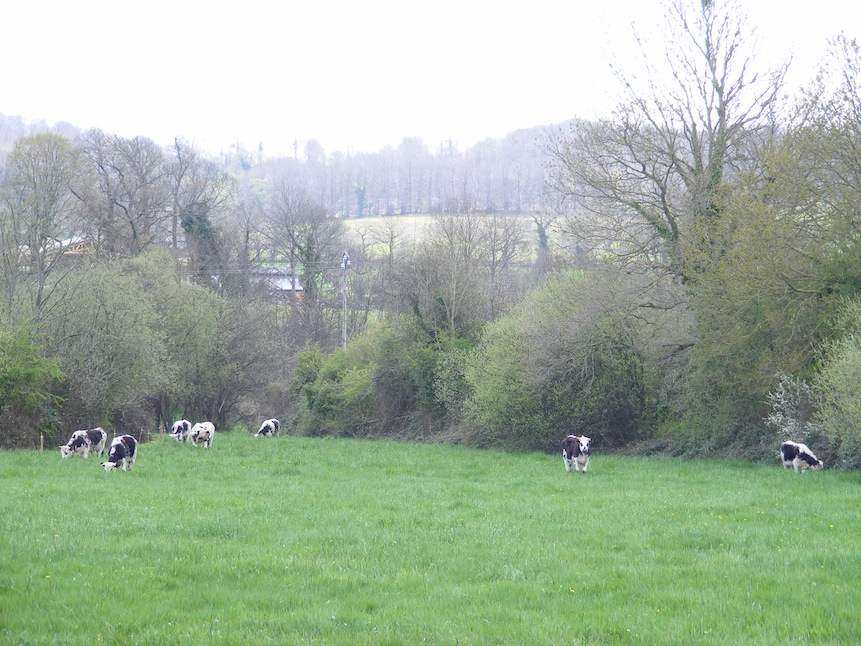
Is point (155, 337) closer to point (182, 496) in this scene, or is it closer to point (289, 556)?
point (182, 496)

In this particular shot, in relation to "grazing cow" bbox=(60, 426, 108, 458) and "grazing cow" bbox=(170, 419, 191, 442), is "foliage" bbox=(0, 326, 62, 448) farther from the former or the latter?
"grazing cow" bbox=(170, 419, 191, 442)

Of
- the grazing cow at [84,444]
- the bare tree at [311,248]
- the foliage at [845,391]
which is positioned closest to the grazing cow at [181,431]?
the grazing cow at [84,444]

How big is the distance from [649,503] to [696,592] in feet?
23.3

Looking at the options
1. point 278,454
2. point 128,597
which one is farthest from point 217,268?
point 128,597

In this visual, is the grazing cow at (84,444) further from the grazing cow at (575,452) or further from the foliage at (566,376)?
the grazing cow at (575,452)

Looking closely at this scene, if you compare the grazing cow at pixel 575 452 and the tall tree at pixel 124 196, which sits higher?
the tall tree at pixel 124 196

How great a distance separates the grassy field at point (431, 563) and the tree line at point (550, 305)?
6.38m

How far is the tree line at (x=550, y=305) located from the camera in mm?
22828

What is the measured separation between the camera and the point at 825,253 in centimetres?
2256

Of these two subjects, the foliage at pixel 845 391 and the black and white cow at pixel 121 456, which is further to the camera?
the black and white cow at pixel 121 456

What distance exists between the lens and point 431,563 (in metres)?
10.3

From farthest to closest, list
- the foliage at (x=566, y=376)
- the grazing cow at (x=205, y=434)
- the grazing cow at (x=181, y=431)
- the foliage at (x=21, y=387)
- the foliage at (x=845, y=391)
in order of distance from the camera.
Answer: the grazing cow at (x=181, y=431), the grazing cow at (x=205, y=434), the foliage at (x=566, y=376), the foliage at (x=21, y=387), the foliage at (x=845, y=391)

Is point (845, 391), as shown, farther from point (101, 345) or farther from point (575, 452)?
point (101, 345)

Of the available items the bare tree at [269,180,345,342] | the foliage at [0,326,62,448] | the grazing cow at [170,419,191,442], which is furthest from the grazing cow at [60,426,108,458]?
the bare tree at [269,180,345,342]
